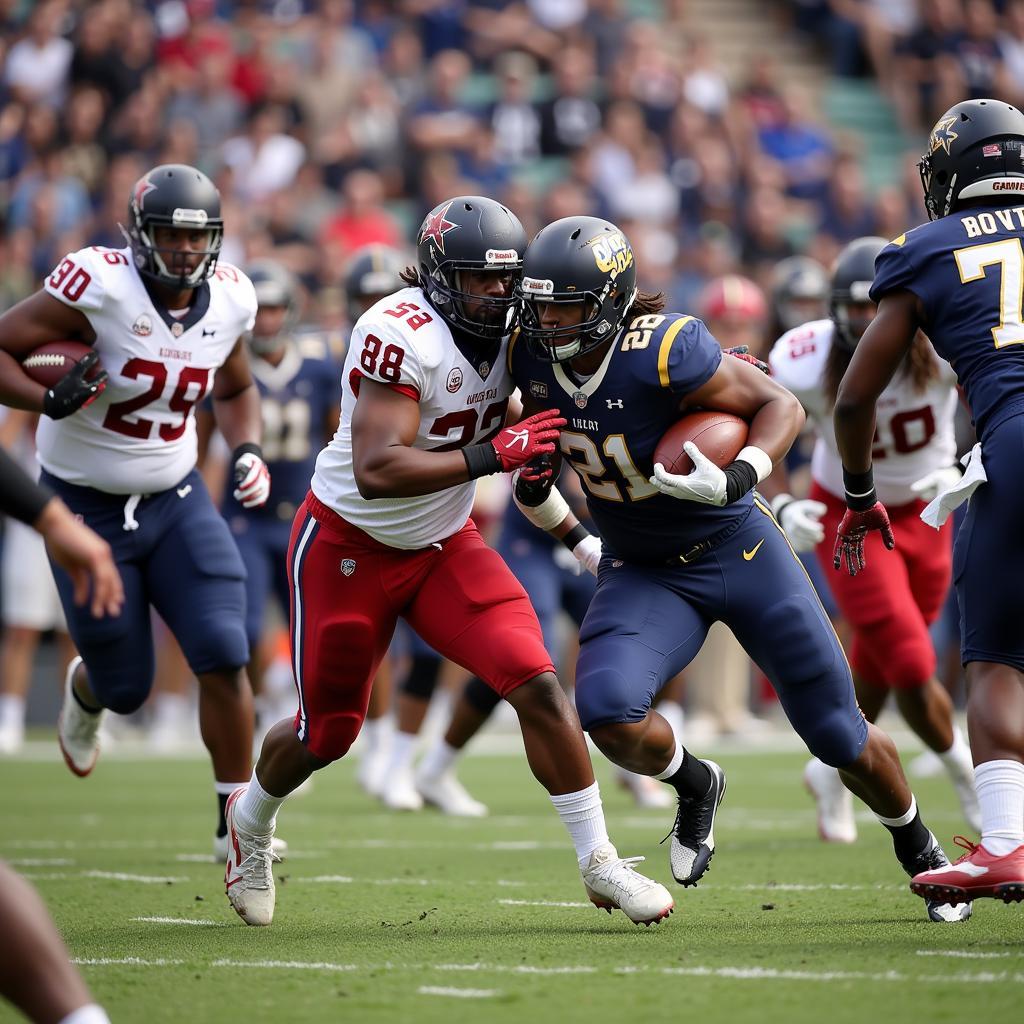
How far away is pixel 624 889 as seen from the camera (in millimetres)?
4176

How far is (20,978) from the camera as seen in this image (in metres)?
2.72

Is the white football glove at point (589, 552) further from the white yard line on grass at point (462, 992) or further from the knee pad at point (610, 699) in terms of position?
the white yard line on grass at point (462, 992)

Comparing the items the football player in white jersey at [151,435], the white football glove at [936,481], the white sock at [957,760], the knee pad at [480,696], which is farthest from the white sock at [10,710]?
the white football glove at [936,481]

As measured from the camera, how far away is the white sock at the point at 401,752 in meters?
7.50

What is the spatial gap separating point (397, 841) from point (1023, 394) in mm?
3224

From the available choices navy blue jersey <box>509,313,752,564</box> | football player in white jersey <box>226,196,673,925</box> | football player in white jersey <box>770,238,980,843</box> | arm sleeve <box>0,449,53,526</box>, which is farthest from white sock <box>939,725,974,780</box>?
arm sleeve <box>0,449,53,526</box>

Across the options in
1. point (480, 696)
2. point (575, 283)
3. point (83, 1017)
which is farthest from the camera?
point (480, 696)

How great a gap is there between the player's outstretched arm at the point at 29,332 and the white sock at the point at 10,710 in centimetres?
467

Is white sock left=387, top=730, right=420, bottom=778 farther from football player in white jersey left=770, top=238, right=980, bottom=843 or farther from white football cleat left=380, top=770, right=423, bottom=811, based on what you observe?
football player in white jersey left=770, top=238, right=980, bottom=843

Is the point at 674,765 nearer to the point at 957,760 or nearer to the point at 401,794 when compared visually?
the point at 957,760

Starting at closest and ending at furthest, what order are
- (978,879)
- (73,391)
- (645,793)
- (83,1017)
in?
(83,1017)
(978,879)
(73,391)
(645,793)

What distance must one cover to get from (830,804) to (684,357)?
2383 millimetres

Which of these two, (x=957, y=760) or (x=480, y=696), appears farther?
(x=480, y=696)

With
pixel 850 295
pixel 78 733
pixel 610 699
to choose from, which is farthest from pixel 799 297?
pixel 610 699
